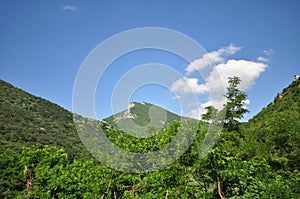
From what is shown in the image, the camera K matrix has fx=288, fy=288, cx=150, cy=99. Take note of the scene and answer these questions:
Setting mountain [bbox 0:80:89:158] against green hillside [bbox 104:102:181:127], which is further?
mountain [bbox 0:80:89:158]

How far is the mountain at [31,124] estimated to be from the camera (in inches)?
1694

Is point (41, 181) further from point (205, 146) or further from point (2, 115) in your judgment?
point (2, 115)

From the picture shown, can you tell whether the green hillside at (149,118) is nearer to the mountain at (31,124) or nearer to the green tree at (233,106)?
the green tree at (233,106)

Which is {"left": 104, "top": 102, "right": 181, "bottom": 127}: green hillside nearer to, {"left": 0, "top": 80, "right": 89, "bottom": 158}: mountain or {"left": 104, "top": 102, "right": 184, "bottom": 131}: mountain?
{"left": 104, "top": 102, "right": 184, "bottom": 131}: mountain

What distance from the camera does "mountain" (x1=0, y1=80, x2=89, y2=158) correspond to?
43.0 metres

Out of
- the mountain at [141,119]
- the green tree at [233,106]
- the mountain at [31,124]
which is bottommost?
the mountain at [141,119]

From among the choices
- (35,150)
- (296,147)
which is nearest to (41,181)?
(35,150)

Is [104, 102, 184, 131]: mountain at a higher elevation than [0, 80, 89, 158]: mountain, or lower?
lower

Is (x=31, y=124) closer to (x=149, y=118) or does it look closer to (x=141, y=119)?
(x=141, y=119)

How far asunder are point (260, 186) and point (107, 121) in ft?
13.3

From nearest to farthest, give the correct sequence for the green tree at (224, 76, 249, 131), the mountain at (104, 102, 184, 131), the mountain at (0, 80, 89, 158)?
the mountain at (104, 102, 184, 131) → the green tree at (224, 76, 249, 131) → the mountain at (0, 80, 89, 158)

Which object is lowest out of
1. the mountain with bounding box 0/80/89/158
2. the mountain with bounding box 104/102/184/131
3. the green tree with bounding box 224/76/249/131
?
the mountain with bounding box 104/102/184/131

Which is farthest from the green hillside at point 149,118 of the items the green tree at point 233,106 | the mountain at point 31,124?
the mountain at point 31,124

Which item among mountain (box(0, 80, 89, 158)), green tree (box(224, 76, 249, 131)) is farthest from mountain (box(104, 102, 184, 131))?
mountain (box(0, 80, 89, 158))
